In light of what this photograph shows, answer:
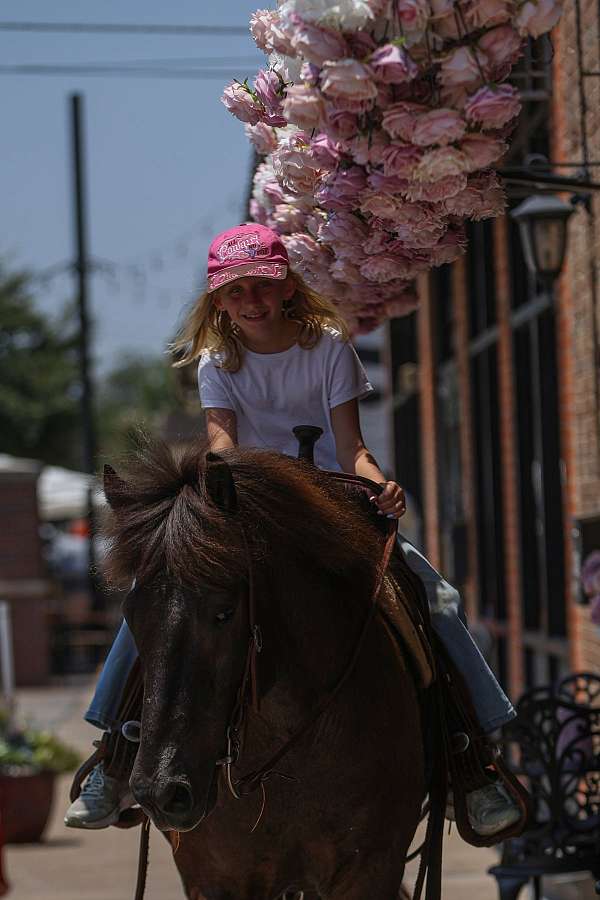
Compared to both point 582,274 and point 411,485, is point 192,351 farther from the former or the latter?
point 411,485

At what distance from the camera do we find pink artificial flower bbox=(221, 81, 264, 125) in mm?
5082

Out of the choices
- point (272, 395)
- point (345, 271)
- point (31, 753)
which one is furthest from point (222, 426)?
point (31, 753)

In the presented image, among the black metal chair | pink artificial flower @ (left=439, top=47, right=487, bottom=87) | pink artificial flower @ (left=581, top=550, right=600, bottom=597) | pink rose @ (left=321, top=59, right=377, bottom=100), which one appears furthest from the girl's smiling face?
→ pink artificial flower @ (left=581, top=550, right=600, bottom=597)

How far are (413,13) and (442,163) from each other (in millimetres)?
396

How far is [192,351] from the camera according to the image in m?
5.34

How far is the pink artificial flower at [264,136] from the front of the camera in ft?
16.7

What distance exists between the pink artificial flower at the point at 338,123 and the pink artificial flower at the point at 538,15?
0.52 metres

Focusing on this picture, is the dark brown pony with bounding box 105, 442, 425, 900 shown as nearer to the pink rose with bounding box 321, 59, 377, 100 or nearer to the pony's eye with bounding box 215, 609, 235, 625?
the pony's eye with bounding box 215, 609, 235, 625

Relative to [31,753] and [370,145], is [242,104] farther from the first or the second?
[31,753]

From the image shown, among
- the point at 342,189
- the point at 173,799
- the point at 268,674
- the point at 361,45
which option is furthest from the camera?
the point at 342,189

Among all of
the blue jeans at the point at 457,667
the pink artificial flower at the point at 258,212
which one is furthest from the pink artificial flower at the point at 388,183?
the pink artificial flower at the point at 258,212

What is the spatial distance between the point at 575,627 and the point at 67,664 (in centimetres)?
1796

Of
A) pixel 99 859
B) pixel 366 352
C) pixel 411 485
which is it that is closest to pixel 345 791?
pixel 99 859

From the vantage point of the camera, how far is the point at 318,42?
4055 mm
